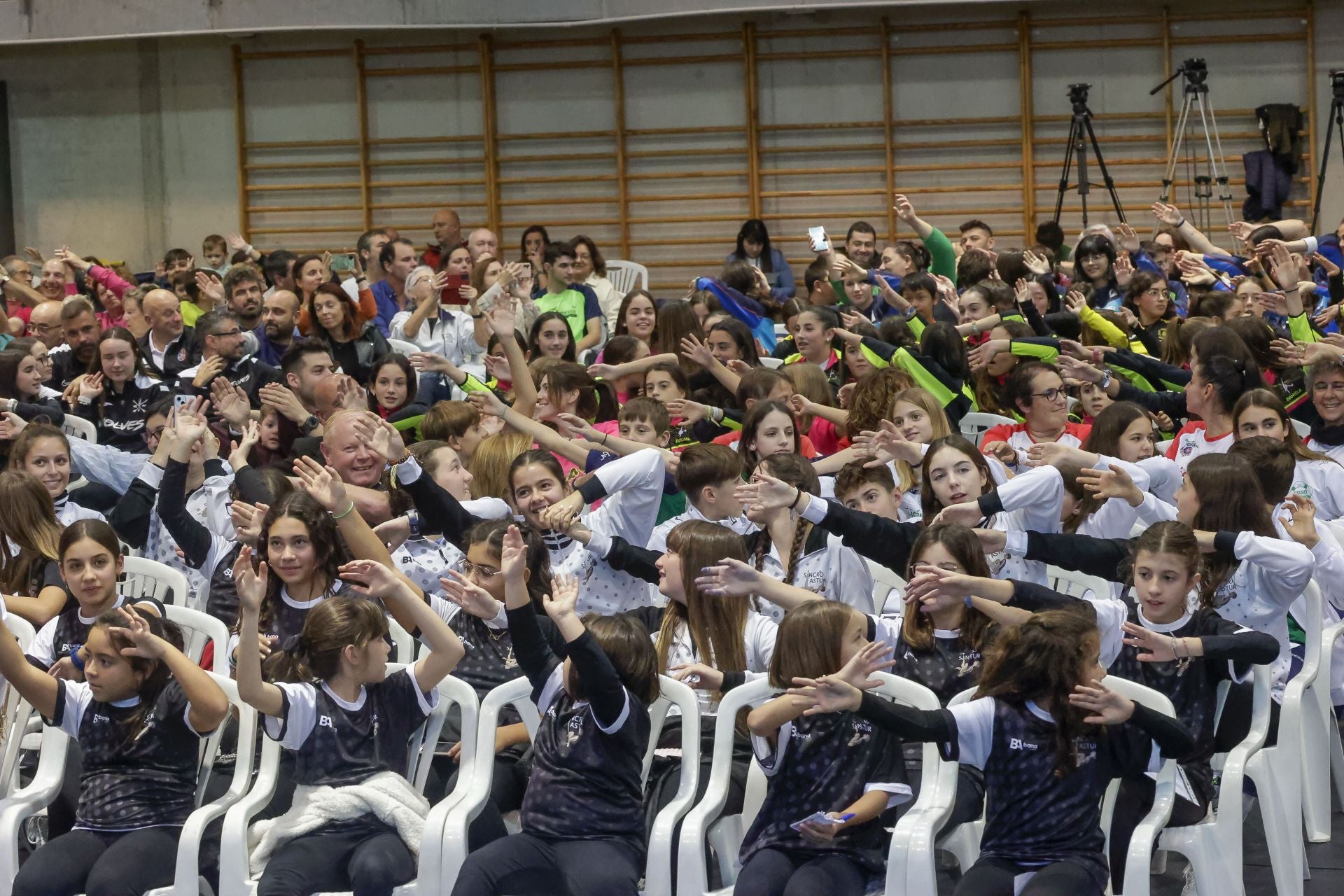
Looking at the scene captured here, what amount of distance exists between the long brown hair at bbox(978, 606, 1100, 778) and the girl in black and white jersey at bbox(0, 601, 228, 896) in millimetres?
1578

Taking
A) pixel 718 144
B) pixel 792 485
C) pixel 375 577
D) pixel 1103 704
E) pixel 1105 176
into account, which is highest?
pixel 718 144

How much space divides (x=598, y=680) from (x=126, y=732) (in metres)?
1.04

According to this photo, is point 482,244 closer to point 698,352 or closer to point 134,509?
point 698,352

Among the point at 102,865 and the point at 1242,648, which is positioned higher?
the point at 1242,648

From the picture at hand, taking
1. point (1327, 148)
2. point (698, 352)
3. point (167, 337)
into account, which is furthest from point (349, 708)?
point (1327, 148)

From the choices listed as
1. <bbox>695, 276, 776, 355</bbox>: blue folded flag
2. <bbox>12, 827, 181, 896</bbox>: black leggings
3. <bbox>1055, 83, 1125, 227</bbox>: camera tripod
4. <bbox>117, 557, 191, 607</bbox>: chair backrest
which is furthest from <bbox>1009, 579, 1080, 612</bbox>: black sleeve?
<bbox>1055, 83, 1125, 227</bbox>: camera tripod

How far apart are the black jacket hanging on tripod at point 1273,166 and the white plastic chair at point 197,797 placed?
23.3ft

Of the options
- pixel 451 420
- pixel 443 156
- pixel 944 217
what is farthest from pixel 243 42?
pixel 451 420

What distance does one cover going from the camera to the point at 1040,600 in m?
3.23

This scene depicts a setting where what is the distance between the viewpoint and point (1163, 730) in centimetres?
278

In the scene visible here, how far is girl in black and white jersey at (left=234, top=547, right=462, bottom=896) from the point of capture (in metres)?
3.00

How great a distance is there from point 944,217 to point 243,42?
4690 millimetres

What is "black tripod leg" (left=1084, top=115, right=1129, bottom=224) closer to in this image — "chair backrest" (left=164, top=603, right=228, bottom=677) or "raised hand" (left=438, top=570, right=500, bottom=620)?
"raised hand" (left=438, top=570, right=500, bottom=620)

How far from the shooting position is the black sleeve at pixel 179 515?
413 cm
